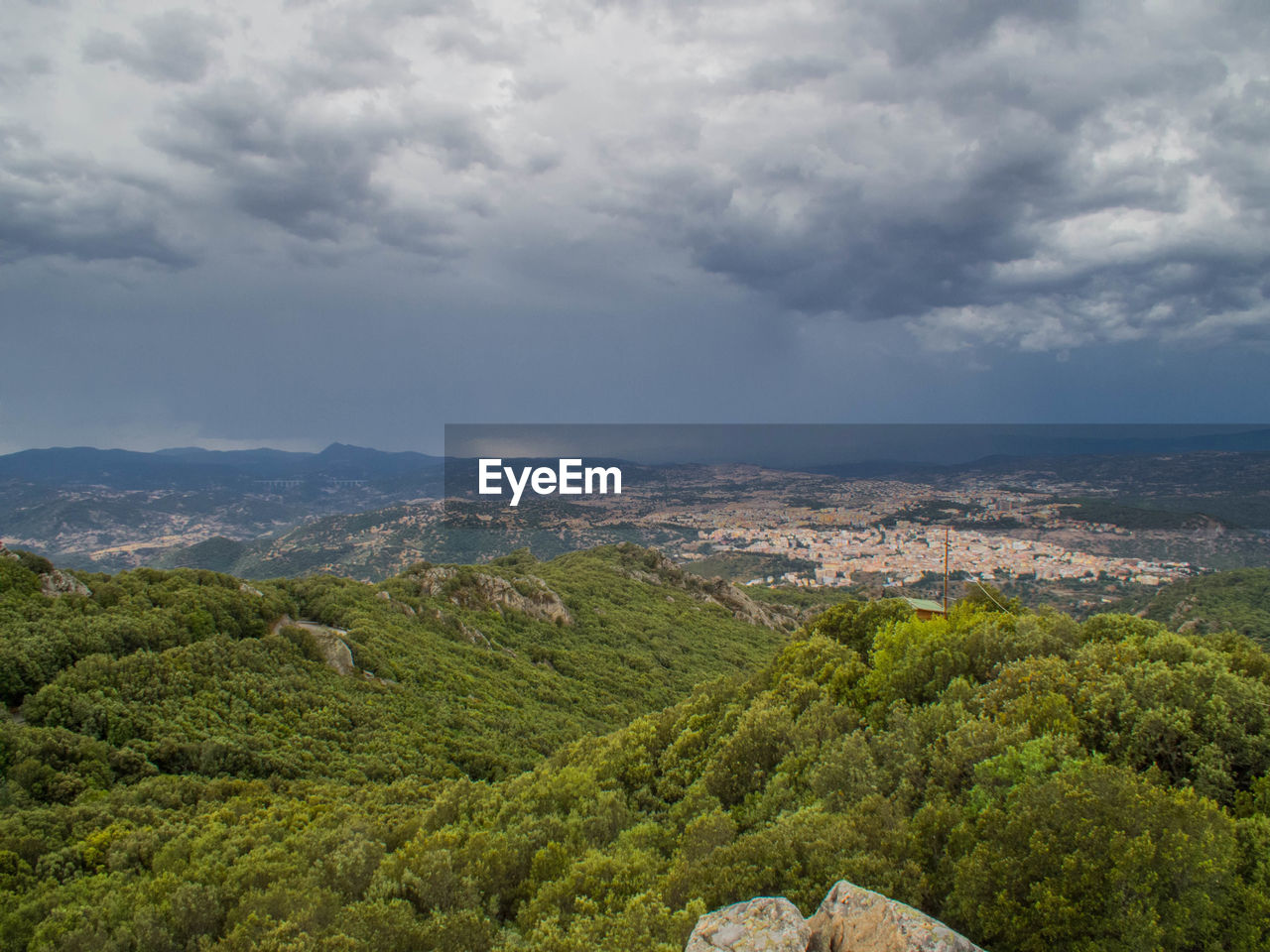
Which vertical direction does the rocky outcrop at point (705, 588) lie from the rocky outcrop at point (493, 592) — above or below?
below

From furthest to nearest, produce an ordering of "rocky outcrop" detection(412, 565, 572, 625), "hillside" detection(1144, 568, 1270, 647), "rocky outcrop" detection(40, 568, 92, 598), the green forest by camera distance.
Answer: "hillside" detection(1144, 568, 1270, 647)
"rocky outcrop" detection(412, 565, 572, 625)
"rocky outcrop" detection(40, 568, 92, 598)
the green forest

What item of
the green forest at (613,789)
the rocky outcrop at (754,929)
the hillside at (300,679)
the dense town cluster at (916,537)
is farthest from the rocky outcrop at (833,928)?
the dense town cluster at (916,537)

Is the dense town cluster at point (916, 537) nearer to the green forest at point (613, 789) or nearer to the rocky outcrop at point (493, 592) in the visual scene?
the rocky outcrop at point (493, 592)

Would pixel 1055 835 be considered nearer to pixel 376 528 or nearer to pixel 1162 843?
pixel 1162 843

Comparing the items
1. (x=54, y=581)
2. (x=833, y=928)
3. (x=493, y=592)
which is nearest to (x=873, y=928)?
(x=833, y=928)

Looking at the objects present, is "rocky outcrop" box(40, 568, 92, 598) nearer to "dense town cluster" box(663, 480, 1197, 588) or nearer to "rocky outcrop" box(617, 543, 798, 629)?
"rocky outcrop" box(617, 543, 798, 629)

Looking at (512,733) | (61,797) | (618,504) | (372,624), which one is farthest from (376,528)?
(61,797)

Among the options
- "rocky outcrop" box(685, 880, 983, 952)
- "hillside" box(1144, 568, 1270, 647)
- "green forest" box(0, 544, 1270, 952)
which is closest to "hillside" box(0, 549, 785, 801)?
"green forest" box(0, 544, 1270, 952)
